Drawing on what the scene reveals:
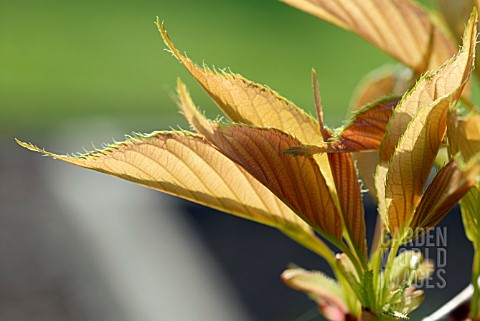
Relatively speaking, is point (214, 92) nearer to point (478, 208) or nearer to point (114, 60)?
point (478, 208)

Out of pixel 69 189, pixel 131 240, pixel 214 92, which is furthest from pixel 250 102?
pixel 69 189

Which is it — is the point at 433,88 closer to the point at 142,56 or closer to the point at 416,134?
the point at 416,134

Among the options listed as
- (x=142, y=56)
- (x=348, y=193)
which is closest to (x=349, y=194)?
(x=348, y=193)

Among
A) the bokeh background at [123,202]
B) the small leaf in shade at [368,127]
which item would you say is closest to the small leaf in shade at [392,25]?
the small leaf in shade at [368,127]

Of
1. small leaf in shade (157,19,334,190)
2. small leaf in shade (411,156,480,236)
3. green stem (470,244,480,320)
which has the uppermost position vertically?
small leaf in shade (157,19,334,190)

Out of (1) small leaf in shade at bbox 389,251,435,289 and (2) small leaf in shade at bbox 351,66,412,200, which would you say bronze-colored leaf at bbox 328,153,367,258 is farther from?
(2) small leaf in shade at bbox 351,66,412,200

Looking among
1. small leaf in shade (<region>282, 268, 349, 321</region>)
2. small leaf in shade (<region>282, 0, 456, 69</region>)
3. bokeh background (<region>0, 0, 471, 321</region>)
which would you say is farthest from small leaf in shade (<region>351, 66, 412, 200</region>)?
bokeh background (<region>0, 0, 471, 321</region>)

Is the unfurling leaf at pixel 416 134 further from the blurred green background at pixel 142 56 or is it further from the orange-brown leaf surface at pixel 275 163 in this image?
the blurred green background at pixel 142 56
